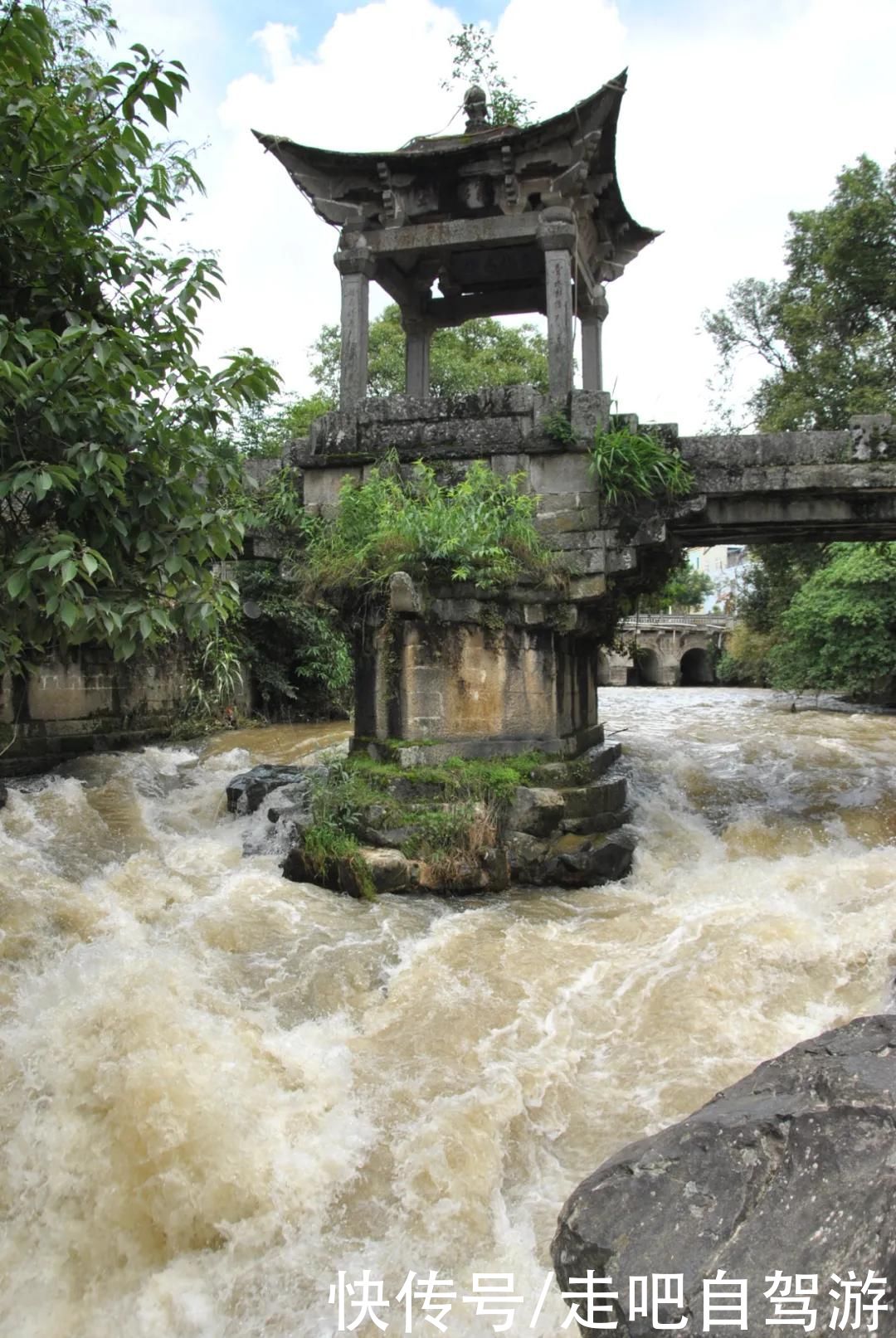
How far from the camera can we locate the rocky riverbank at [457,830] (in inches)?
260

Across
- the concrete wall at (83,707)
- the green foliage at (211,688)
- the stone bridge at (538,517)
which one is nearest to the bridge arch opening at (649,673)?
the green foliage at (211,688)

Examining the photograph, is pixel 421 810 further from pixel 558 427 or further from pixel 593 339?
pixel 593 339

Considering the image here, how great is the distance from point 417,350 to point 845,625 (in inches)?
438

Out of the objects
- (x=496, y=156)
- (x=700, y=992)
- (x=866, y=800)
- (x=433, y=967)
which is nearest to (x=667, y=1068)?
(x=700, y=992)

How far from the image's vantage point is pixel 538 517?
754cm

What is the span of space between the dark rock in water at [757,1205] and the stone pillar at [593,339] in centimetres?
864

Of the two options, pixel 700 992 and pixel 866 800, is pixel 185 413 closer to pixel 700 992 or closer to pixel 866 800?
pixel 700 992

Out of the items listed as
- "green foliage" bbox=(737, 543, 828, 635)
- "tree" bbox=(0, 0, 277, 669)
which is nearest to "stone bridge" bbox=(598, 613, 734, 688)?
"green foliage" bbox=(737, 543, 828, 635)

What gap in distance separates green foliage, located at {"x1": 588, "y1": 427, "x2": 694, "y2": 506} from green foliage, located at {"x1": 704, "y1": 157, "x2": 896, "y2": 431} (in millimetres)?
10698

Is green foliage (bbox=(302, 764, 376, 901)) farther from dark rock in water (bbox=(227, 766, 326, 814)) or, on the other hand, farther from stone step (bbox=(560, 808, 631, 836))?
stone step (bbox=(560, 808, 631, 836))

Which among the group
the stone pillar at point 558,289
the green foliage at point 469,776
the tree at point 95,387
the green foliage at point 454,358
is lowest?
the green foliage at point 469,776

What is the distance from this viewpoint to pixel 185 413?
3.19 meters

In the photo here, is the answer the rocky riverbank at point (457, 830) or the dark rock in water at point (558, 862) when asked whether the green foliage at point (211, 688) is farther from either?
the dark rock in water at point (558, 862)

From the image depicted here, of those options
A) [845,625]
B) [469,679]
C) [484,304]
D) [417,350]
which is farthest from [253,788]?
[845,625]
